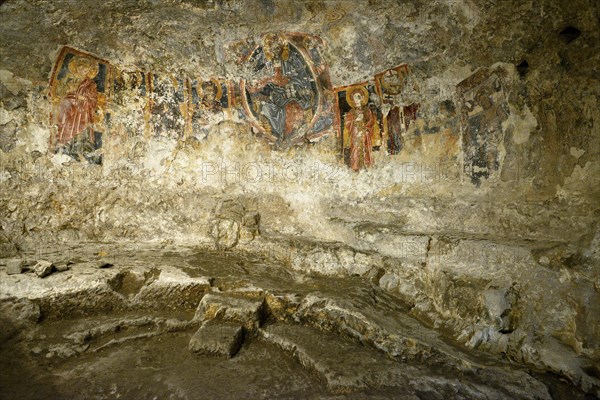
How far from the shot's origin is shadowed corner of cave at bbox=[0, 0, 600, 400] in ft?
10.2

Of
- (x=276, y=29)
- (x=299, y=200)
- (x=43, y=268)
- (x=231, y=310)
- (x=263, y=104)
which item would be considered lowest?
(x=231, y=310)

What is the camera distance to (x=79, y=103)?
4.68 m

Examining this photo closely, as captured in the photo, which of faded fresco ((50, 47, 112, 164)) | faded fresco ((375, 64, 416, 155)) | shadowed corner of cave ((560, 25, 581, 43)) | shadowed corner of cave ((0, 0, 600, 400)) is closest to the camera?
shadowed corner of cave ((0, 0, 600, 400))

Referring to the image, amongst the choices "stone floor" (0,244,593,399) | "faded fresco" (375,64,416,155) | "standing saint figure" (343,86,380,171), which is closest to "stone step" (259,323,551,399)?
"stone floor" (0,244,593,399)

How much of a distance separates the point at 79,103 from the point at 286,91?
8.38ft

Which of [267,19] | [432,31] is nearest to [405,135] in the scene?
[432,31]

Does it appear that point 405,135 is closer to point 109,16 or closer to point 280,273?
point 280,273

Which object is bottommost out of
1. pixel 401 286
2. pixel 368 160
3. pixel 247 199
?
pixel 401 286

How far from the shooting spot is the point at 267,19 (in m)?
4.64

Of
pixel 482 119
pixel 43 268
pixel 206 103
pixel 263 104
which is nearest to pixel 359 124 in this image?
pixel 263 104

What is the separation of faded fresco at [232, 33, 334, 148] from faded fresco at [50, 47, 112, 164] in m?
1.72

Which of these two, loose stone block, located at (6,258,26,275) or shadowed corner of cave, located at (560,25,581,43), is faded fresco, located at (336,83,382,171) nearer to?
shadowed corner of cave, located at (560,25,581,43)

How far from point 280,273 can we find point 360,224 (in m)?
1.19

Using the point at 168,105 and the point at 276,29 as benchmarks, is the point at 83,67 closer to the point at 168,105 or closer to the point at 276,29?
the point at 168,105
